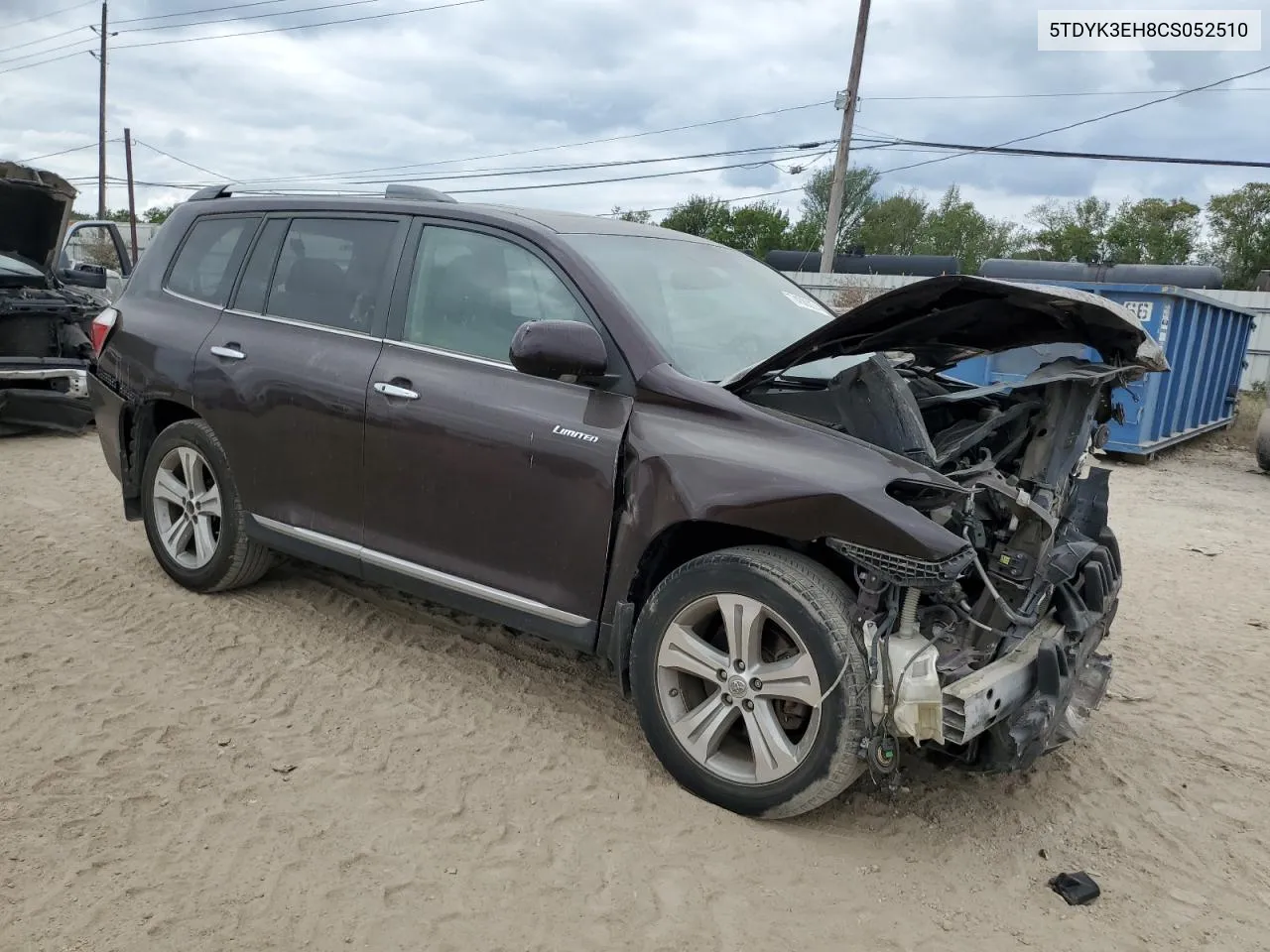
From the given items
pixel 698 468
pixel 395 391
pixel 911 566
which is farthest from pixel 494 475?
pixel 911 566

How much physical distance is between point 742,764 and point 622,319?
154cm

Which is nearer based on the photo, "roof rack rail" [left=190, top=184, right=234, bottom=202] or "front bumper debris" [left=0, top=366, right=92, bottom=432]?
"roof rack rail" [left=190, top=184, right=234, bottom=202]

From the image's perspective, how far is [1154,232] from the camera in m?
52.8

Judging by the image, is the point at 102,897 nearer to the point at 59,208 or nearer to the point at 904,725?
the point at 904,725

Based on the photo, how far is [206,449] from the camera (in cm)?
446

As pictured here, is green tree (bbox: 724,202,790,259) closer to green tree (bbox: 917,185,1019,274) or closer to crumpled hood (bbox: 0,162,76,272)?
green tree (bbox: 917,185,1019,274)

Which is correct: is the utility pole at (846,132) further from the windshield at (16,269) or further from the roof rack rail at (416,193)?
the roof rack rail at (416,193)

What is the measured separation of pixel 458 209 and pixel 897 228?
5856 cm

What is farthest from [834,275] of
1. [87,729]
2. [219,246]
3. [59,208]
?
[87,729]

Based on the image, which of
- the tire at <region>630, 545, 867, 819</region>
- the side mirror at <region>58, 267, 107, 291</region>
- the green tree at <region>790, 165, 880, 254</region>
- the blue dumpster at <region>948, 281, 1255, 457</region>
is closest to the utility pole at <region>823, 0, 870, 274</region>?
the blue dumpster at <region>948, 281, 1255, 457</region>

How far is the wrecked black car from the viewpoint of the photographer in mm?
8570

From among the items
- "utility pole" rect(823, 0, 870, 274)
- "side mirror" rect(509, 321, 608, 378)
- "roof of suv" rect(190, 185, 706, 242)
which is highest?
"utility pole" rect(823, 0, 870, 274)

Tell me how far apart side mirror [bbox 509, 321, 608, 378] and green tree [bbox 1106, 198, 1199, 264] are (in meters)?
54.6

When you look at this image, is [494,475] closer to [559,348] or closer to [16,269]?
[559,348]
